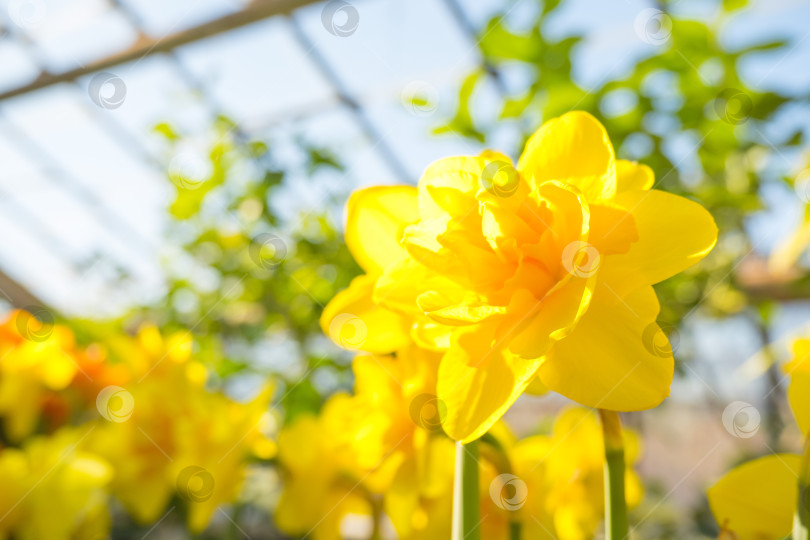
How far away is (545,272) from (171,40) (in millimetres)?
3355

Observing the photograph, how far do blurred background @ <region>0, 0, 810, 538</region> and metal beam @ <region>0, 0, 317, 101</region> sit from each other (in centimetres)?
1

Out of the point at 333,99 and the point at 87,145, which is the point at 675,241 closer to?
the point at 333,99

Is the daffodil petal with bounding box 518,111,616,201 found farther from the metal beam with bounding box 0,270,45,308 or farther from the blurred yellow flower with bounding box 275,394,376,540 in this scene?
the metal beam with bounding box 0,270,45,308

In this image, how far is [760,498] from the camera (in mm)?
359

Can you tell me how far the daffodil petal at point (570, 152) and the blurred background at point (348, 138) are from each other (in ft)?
0.77

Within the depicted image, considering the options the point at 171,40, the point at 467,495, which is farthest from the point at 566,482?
the point at 171,40

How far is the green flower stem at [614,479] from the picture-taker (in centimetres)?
31

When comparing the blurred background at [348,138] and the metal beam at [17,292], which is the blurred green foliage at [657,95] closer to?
the blurred background at [348,138]

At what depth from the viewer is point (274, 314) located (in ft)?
4.77

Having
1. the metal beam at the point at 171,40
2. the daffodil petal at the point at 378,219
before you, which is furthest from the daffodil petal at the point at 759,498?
the metal beam at the point at 171,40

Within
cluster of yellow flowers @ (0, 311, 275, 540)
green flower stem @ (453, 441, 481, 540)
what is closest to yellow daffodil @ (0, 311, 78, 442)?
cluster of yellow flowers @ (0, 311, 275, 540)

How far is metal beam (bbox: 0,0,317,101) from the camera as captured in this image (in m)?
2.81

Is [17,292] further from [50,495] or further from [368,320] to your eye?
[368,320]

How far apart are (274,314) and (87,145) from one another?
4346 mm
